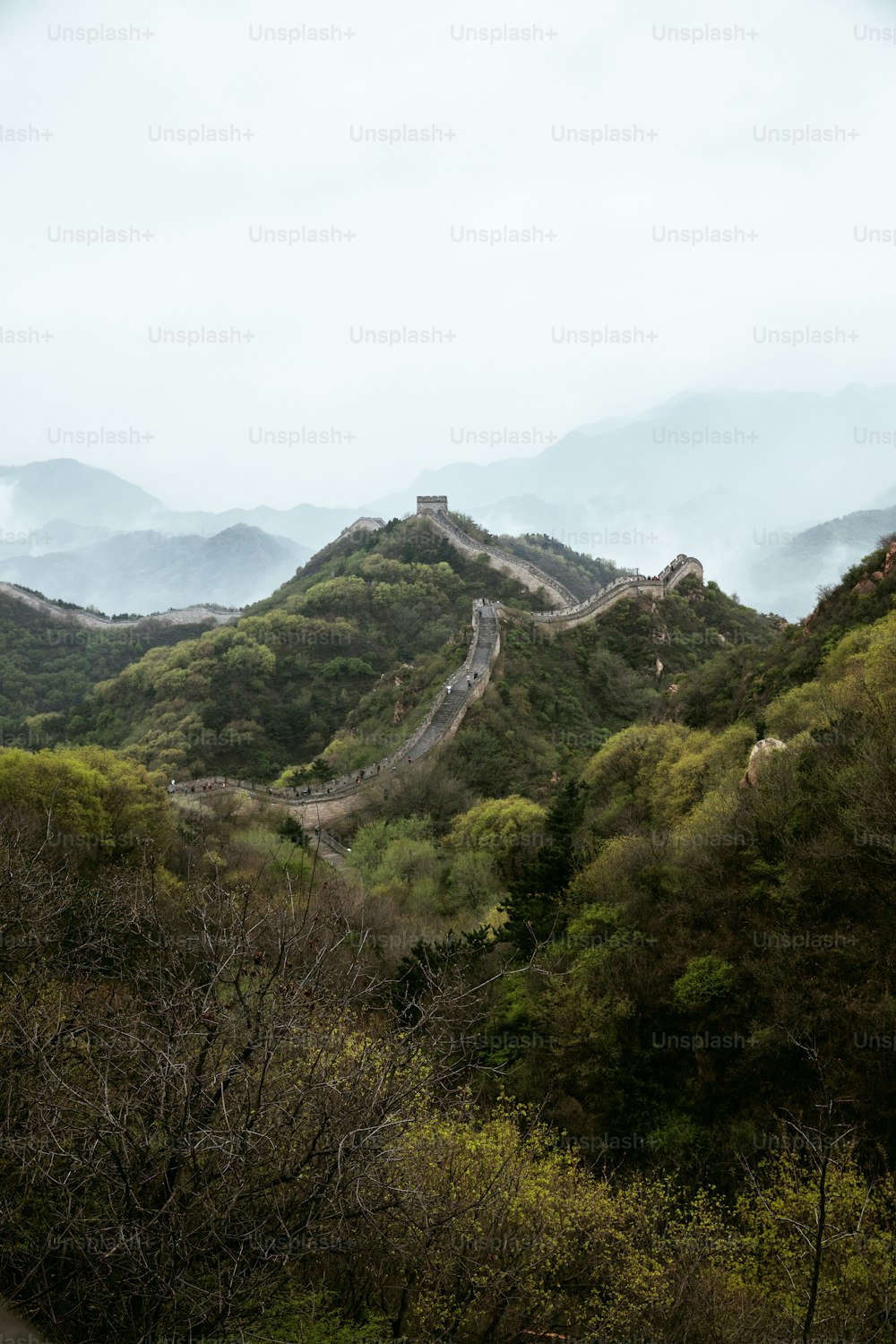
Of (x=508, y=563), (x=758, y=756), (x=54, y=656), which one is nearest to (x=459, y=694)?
(x=758, y=756)

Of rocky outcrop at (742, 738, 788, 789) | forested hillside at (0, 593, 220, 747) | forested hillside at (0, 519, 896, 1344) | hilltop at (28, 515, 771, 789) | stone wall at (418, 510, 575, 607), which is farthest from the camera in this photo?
forested hillside at (0, 593, 220, 747)

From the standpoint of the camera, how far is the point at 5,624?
6962 centimetres

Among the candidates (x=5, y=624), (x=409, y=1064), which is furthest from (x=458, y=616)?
(x=409, y=1064)

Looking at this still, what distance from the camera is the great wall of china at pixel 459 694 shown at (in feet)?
104

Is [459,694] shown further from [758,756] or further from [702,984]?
[702,984]

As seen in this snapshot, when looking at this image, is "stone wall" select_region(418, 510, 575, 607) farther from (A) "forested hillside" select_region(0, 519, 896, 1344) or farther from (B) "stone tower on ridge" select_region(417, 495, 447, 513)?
(A) "forested hillside" select_region(0, 519, 896, 1344)

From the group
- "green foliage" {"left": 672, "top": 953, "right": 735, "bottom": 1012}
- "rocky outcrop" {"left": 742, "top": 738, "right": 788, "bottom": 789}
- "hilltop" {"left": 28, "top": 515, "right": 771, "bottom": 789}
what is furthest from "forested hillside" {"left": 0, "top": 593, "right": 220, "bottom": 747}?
"green foliage" {"left": 672, "top": 953, "right": 735, "bottom": 1012}

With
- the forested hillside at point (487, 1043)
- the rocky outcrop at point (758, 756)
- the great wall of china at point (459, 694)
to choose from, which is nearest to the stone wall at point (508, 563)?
the great wall of china at point (459, 694)

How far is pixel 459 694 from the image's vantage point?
37.9 m

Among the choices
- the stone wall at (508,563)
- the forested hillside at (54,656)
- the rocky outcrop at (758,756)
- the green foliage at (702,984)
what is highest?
the stone wall at (508,563)

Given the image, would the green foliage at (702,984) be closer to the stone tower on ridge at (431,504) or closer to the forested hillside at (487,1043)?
the forested hillside at (487,1043)

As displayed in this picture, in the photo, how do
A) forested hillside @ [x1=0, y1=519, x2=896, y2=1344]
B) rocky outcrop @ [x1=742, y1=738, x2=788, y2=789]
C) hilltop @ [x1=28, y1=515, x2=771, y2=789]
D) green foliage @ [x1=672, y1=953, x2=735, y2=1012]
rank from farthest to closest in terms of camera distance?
hilltop @ [x1=28, y1=515, x2=771, y2=789] → rocky outcrop @ [x1=742, y1=738, x2=788, y2=789] → green foliage @ [x1=672, y1=953, x2=735, y2=1012] → forested hillside @ [x1=0, y1=519, x2=896, y2=1344]

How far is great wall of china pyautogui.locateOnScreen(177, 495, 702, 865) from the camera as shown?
104ft

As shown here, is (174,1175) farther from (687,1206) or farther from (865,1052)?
(865,1052)
